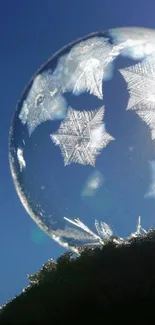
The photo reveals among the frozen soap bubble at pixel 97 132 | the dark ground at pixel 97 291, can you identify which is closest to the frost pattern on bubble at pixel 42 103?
the frozen soap bubble at pixel 97 132

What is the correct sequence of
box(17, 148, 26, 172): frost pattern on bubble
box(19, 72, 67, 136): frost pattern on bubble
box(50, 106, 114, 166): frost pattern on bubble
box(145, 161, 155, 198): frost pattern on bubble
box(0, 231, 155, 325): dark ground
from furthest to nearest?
box(0, 231, 155, 325): dark ground, box(17, 148, 26, 172): frost pattern on bubble, box(19, 72, 67, 136): frost pattern on bubble, box(50, 106, 114, 166): frost pattern on bubble, box(145, 161, 155, 198): frost pattern on bubble

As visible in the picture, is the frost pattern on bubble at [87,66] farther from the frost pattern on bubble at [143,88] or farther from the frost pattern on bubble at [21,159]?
the frost pattern on bubble at [21,159]

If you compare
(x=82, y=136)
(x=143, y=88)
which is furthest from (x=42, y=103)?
(x=143, y=88)

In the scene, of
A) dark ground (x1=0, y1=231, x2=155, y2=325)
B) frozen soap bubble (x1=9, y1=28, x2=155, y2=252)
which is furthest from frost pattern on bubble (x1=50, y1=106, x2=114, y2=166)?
dark ground (x1=0, y1=231, x2=155, y2=325)

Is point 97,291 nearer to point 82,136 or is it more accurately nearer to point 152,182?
point 152,182

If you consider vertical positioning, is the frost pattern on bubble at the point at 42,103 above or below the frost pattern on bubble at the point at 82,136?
above

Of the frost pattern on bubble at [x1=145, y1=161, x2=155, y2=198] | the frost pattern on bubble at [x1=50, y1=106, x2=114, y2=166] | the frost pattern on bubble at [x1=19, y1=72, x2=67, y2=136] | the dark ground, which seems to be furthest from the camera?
the dark ground

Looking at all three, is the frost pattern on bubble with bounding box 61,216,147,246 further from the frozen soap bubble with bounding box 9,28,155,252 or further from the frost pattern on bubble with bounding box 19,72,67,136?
the frost pattern on bubble with bounding box 19,72,67,136
